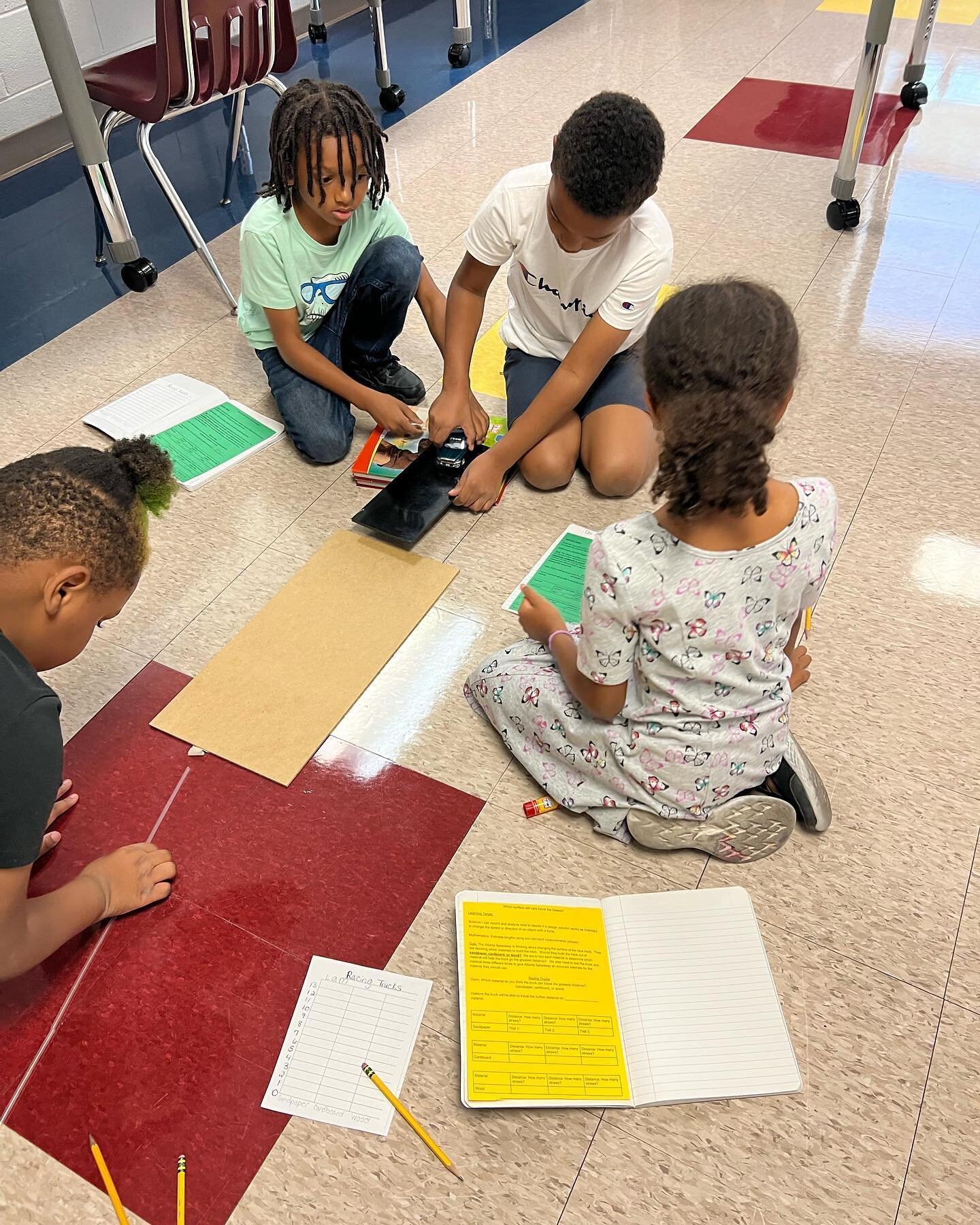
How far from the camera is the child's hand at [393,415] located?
6.47 ft

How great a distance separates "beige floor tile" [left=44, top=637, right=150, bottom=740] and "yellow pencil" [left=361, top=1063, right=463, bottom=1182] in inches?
29.4

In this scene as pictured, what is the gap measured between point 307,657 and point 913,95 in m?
3.12

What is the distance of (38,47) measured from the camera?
3.33 metres

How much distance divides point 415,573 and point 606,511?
42 centimetres

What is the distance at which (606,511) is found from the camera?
1.92m

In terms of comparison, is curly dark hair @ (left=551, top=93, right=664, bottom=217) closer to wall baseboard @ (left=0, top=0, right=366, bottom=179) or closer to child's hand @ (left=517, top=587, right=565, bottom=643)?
child's hand @ (left=517, top=587, right=565, bottom=643)

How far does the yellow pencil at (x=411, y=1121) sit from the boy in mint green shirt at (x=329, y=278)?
1266 millimetres

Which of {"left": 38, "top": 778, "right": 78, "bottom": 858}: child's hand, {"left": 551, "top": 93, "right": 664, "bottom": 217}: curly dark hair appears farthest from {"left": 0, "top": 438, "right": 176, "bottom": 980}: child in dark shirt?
{"left": 551, "top": 93, "right": 664, "bottom": 217}: curly dark hair

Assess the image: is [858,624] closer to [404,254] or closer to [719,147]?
[404,254]

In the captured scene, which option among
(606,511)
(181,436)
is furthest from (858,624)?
(181,436)

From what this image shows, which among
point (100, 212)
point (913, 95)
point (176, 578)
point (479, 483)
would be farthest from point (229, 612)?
point (913, 95)

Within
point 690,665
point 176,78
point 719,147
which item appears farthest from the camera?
point 719,147

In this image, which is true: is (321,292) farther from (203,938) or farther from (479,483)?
(203,938)

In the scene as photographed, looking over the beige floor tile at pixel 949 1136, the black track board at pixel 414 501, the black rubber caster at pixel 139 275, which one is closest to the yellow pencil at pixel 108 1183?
the beige floor tile at pixel 949 1136
